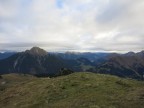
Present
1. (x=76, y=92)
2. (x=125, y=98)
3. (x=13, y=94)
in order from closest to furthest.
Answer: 1. (x=125, y=98)
2. (x=76, y=92)
3. (x=13, y=94)

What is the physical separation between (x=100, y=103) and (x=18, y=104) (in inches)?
626

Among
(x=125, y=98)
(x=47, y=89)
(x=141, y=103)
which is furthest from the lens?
(x=47, y=89)

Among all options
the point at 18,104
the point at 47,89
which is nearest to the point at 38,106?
the point at 18,104

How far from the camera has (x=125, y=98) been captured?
3878 centimetres

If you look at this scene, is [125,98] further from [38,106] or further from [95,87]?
[38,106]

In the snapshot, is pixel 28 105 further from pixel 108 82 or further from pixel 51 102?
pixel 108 82

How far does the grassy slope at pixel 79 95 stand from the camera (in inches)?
1485

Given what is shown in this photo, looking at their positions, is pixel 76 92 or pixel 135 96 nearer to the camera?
pixel 135 96

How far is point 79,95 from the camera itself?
1719 inches

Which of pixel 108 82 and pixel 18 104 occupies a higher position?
pixel 108 82

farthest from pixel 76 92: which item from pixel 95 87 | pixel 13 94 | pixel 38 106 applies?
pixel 13 94

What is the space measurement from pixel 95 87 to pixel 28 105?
12.4 m

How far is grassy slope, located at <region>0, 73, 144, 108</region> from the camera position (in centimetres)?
3772

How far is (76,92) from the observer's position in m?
46.2
